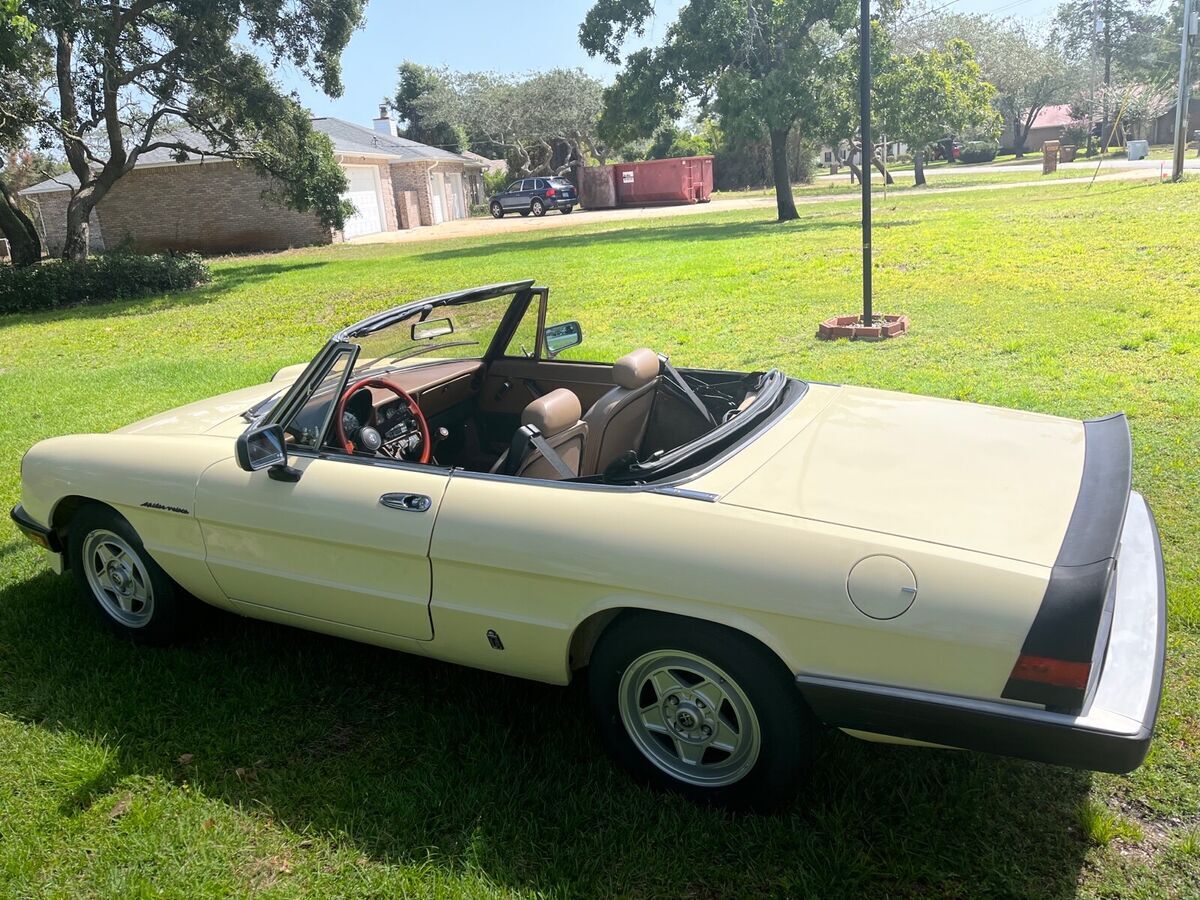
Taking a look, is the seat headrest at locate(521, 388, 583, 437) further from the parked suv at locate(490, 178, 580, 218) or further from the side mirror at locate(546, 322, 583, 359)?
the parked suv at locate(490, 178, 580, 218)

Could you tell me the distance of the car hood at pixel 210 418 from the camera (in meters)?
3.93

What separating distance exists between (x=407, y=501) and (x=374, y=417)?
672 mm

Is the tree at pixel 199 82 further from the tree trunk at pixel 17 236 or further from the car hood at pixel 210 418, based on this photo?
the car hood at pixel 210 418

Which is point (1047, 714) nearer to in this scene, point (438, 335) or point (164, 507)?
point (438, 335)

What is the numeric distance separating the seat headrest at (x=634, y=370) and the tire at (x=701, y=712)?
104 cm

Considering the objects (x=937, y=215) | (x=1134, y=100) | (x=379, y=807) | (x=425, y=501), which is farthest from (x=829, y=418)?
(x=1134, y=100)

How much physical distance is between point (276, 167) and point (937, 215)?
14.2 m

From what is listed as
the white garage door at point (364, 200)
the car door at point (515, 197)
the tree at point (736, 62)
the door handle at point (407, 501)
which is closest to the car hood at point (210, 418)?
the door handle at point (407, 501)

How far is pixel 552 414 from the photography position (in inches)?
129

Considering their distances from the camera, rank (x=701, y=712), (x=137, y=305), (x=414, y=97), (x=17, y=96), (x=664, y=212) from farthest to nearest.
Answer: (x=414, y=97) → (x=664, y=212) → (x=137, y=305) → (x=17, y=96) → (x=701, y=712)

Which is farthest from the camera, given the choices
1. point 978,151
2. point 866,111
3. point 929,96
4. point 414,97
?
point 414,97

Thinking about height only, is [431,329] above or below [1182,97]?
below

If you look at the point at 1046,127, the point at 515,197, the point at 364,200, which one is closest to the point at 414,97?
the point at 515,197

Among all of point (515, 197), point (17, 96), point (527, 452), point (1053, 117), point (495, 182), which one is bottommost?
point (527, 452)
